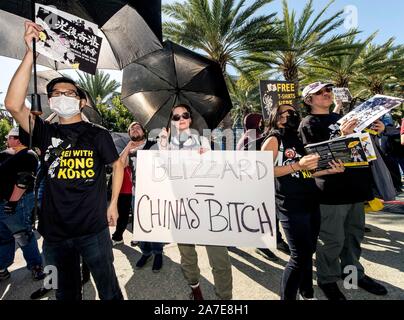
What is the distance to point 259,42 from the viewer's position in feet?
39.2

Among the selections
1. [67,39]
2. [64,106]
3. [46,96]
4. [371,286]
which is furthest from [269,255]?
[46,96]

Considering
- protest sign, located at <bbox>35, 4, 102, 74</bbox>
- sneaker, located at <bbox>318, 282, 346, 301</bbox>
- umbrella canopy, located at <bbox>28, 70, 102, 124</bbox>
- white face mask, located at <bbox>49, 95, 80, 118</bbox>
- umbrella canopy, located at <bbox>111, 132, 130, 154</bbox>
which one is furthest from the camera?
umbrella canopy, located at <bbox>28, 70, 102, 124</bbox>

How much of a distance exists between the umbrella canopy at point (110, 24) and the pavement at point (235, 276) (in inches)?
101

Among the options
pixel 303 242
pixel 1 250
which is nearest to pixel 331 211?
pixel 303 242

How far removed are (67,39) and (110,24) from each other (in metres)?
0.65

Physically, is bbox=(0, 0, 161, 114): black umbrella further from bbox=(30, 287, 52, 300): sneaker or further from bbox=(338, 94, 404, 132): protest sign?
bbox=(30, 287, 52, 300): sneaker

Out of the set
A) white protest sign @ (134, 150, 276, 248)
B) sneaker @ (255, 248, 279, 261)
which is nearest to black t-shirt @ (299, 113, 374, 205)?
white protest sign @ (134, 150, 276, 248)

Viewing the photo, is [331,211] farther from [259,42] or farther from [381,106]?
[259,42]

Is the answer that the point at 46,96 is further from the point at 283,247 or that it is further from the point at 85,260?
the point at 283,247

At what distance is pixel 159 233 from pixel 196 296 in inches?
30.2

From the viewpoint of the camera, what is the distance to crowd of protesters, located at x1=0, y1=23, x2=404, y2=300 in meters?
2.05

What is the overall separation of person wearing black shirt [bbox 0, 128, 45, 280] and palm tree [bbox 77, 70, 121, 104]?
763 inches

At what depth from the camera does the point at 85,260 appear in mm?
2098

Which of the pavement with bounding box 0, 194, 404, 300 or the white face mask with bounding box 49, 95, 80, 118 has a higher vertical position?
the white face mask with bounding box 49, 95, 80, 118
